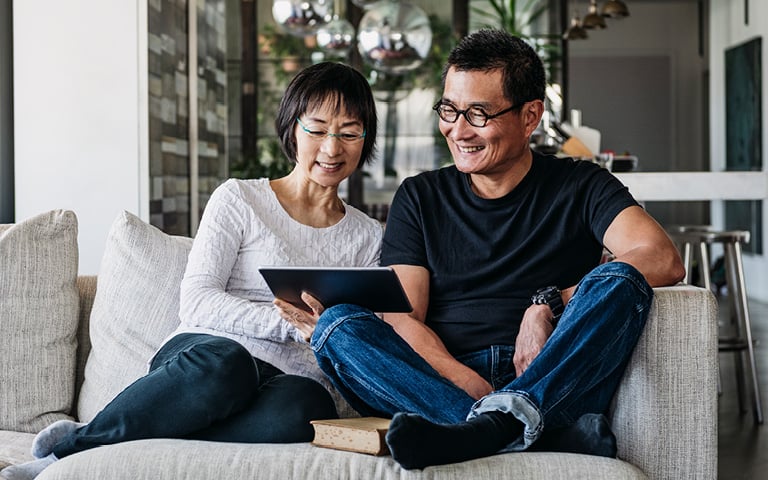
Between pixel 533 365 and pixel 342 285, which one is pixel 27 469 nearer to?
pixel 342 285

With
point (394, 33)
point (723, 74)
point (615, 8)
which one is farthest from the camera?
point (723, 74)

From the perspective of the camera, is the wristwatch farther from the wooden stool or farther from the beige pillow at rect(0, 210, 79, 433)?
the wooden stool

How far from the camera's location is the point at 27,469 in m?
1.87

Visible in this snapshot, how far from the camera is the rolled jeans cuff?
5.63 ft

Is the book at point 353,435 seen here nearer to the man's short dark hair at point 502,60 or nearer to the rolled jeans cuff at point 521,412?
the rolled jeans cuff at point 521,412

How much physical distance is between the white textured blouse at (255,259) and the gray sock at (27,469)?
0.41m

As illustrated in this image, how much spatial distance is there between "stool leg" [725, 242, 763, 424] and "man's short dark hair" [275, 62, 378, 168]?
2133 mm

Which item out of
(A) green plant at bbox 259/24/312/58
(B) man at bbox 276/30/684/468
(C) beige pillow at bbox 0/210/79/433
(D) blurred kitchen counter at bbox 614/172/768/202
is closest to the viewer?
(B) man at bbox 276/30/684/468

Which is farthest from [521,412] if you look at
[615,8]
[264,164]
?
[264,164]

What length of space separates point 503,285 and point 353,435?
0.60 m

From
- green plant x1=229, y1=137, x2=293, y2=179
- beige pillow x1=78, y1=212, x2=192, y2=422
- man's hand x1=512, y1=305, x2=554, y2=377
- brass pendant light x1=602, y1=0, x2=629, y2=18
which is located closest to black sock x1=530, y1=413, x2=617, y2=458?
man's hand x1=512, y1=305, x2=554, y2=377

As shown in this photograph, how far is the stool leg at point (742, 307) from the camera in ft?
12.7

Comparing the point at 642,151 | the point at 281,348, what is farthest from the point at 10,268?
the point at 642,151

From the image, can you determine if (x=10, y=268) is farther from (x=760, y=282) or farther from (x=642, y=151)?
(x=642, y=151)
